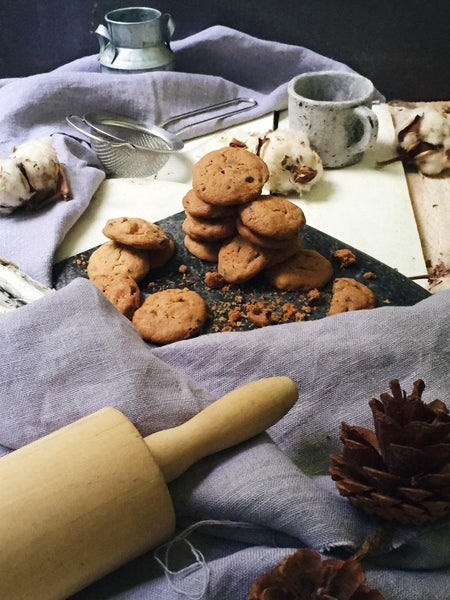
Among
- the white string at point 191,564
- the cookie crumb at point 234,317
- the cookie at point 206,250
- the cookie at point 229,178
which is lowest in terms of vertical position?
the cookie crumb at point 234,317

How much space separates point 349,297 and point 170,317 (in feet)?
1.03

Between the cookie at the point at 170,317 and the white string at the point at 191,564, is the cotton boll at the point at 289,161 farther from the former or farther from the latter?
the white string at the point at 191,564

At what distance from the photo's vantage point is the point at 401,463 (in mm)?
566

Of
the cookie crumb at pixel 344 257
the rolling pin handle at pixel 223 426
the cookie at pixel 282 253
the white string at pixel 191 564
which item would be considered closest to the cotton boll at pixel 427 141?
the cookie crumb at pixel 344 257

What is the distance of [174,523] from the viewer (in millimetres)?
597

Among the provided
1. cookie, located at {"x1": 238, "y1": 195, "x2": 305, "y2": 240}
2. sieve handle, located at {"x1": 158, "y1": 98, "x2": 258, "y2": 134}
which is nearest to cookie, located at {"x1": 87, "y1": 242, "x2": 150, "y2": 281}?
cookie, located at {"x1": 238, "y1": 195, "x2": 305, "y2": 240}

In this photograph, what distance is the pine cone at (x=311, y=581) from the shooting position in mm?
498

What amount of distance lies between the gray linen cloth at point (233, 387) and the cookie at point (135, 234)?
0.30m

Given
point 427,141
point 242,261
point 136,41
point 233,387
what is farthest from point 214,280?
point 136,41

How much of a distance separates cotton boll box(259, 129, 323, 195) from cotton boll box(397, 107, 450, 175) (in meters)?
0.28

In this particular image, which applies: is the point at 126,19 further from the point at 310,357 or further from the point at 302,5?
the point at 310,357

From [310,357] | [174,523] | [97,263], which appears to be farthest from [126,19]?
[174,523]

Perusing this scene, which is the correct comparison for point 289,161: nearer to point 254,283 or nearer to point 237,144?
point 237,144

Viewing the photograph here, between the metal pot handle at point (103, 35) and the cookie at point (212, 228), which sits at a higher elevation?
the metal pot handle at point (103, 35)
